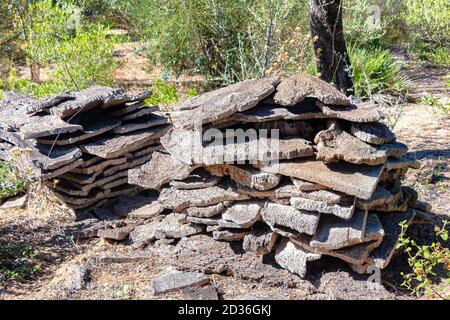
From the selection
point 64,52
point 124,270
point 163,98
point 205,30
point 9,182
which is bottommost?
point 124,270

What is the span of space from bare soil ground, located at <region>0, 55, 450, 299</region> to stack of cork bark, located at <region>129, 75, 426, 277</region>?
15 cm

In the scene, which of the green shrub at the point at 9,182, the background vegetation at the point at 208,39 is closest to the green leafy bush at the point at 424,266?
the background vegetation at the point at 208,39

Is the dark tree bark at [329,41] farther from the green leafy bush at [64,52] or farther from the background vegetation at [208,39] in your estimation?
the green leafy bush at [64,52]

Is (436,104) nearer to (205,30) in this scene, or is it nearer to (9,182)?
(205,30)

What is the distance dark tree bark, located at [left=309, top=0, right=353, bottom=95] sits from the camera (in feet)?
20.3

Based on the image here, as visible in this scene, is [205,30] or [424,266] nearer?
[424,266]

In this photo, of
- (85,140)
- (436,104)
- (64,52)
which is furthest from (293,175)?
(64,52)

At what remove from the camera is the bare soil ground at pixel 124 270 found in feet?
11.4

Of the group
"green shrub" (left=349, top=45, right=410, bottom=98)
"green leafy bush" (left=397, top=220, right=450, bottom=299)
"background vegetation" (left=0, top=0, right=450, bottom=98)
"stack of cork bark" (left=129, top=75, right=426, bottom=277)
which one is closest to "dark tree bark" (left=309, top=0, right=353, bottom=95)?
"background vegetation" (left=0, top=0, right=450, bottom=98)

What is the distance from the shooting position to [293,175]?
3.48 metres

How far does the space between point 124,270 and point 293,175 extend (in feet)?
4.91

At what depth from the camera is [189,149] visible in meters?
3.88

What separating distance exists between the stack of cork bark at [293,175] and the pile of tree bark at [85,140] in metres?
1.10

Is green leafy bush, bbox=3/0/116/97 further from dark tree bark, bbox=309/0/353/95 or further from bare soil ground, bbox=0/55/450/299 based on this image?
dark tree bark, bbox=309/0/353/95
